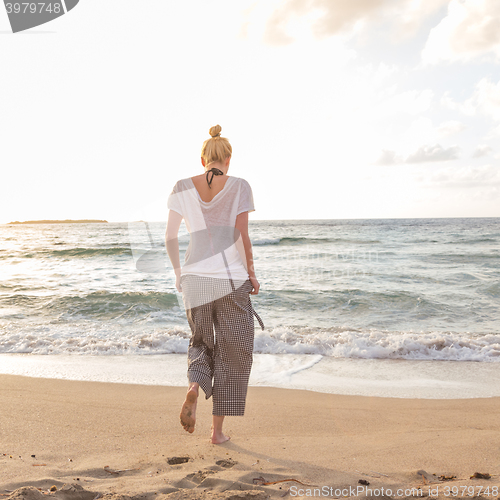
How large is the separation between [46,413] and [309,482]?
2.06 meters

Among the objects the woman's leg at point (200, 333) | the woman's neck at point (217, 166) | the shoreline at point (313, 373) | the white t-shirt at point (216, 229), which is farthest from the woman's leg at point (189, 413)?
the shoreline at point (313, 373)

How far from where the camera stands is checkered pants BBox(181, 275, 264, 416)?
229cm

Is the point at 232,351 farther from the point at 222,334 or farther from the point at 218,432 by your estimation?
the point at 218,432

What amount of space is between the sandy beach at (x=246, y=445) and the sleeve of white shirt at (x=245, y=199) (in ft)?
4.64

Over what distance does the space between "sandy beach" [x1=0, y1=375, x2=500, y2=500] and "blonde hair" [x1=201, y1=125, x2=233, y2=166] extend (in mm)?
1717

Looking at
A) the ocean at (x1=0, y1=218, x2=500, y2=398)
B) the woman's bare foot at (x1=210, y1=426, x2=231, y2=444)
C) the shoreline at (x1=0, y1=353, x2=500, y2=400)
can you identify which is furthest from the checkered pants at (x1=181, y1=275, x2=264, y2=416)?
the shoreline at (x1=0, y1=353, x2=500, y2=400)

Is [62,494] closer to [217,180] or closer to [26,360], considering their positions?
[217,180]

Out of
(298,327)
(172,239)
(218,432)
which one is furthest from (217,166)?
(298,327)

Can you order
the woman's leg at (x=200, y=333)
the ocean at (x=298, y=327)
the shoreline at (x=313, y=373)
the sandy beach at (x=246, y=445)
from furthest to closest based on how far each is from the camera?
the ocean at (x=298, y=327), the shoreline at (x=313, y=373), the woman's leg at (x=200, y=333), the sandy beach at (x=246, y=445)

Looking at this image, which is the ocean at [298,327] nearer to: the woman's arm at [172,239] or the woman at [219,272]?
the woman's arm at [172,239]

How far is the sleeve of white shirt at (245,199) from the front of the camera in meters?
2.31

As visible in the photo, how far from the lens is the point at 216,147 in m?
2.33

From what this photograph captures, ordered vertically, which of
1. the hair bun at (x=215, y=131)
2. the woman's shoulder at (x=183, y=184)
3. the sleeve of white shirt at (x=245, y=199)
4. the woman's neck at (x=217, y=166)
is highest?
the hair bun at (x=215, y=131)

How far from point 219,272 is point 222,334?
0.38m
